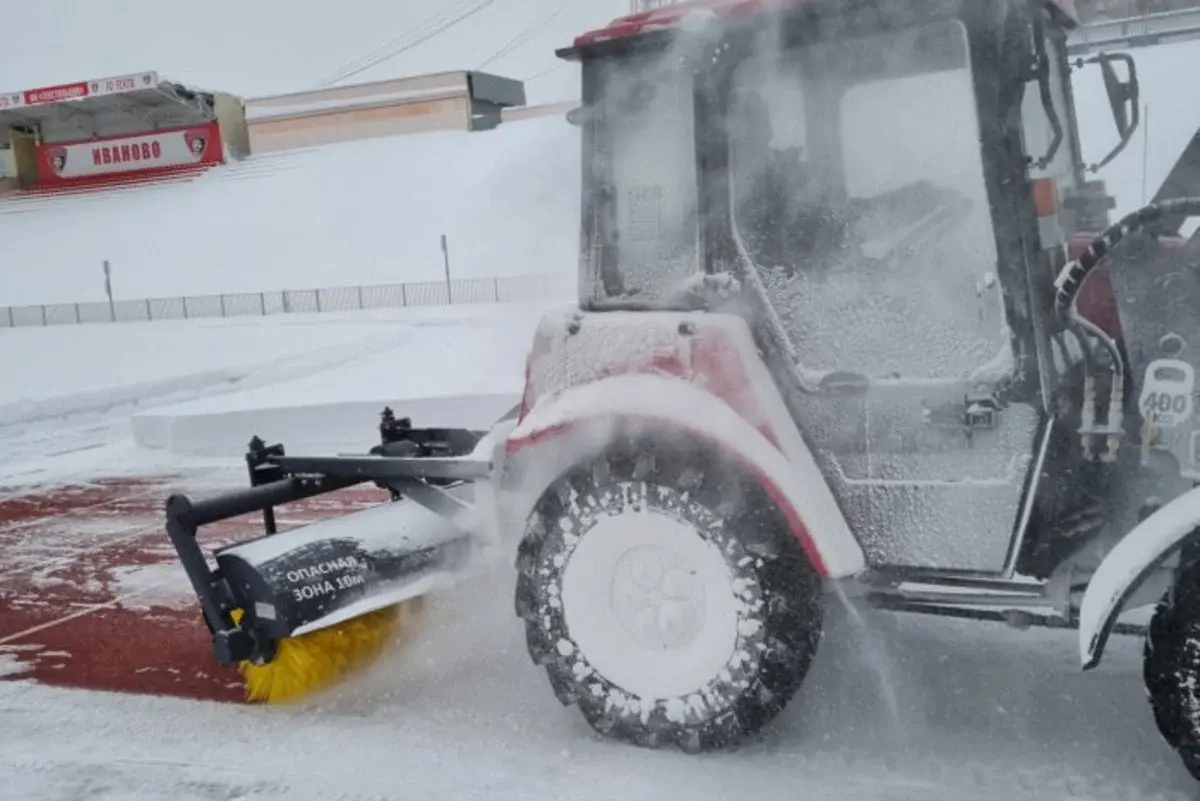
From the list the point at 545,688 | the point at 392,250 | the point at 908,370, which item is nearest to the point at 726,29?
the point at 908,370

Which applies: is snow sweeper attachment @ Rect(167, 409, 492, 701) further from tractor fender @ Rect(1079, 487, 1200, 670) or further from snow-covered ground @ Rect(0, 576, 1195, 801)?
tractor fender @ Rect(1079, 487, 1200, 670)

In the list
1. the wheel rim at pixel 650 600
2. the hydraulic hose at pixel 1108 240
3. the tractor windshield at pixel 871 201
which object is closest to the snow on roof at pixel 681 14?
the tractor windshield at pixel 871 201

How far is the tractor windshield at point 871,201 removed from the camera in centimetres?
306

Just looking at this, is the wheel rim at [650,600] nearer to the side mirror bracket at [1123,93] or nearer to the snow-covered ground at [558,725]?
the snow-covered ground at [558,725]

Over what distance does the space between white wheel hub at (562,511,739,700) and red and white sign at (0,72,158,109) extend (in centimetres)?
4823

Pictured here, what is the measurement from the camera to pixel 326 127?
47562 mm

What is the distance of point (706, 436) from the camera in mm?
3195

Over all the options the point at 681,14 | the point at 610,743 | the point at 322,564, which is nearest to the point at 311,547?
the point at 322,564

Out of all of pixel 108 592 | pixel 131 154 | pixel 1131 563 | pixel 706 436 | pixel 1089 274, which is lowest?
pixel 108 592

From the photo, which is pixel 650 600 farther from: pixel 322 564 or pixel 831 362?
pixel 322 564

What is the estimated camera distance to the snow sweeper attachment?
401 centimetres

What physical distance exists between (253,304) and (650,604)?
31.1 meters

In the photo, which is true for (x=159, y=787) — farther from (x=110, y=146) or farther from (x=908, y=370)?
(x=110, y=146)

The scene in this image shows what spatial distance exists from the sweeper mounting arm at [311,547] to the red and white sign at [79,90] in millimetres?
46695
